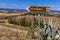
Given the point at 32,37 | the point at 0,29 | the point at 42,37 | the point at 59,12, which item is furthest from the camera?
the point at 59,12

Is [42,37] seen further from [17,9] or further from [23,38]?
[17,9]

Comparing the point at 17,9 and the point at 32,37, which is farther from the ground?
the point at 17,9

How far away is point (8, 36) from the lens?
1035cm

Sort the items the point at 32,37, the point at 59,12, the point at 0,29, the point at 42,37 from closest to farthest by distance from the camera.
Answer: the point at 42,37, the point at 32,37, the point at 0,29, the point at 59,12

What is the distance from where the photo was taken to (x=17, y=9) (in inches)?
444

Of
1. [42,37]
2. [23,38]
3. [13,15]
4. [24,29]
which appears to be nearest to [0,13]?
[13,15]

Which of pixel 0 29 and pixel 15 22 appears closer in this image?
pixel 0 29

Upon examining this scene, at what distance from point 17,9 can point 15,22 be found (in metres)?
0.79

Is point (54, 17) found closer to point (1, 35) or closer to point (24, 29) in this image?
point (24, 29)

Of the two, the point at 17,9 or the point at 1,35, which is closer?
the point at 1,35

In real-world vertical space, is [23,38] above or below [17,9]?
below

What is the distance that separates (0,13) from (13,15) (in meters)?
0.57

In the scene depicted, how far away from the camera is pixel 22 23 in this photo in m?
11.5

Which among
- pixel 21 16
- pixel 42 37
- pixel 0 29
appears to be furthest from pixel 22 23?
pixel 42 37
